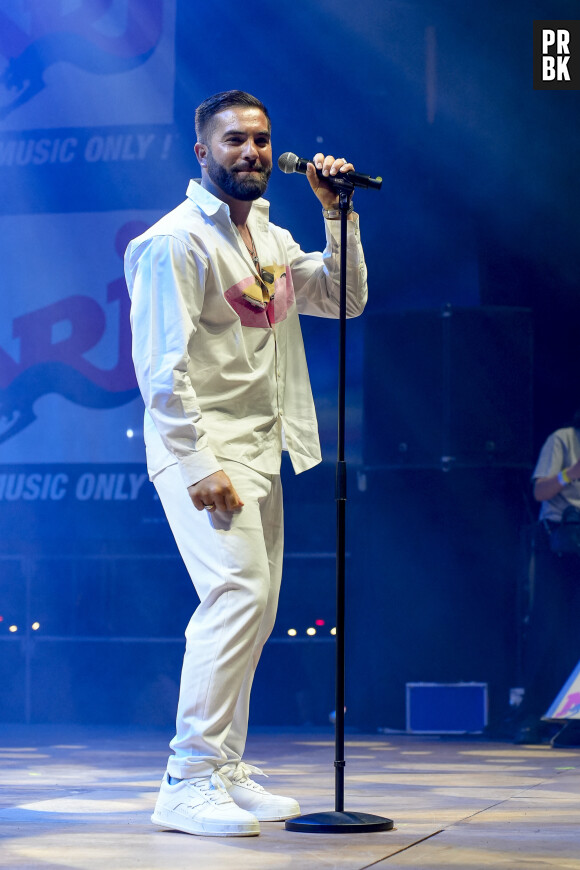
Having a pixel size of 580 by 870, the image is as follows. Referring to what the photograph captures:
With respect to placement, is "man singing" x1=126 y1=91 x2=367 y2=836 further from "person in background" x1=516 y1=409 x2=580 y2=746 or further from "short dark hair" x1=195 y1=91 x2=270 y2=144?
"person in background" x1=516 y1=409 x2=580 y2=746

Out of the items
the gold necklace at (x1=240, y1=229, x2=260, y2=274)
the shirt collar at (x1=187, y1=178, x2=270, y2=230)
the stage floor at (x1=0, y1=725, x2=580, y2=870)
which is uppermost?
the shirt collar at (x1=187, y1=178, x2=270, y2=230)

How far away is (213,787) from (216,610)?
36 centimetres

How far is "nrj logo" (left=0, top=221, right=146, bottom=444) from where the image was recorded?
601 centimetres

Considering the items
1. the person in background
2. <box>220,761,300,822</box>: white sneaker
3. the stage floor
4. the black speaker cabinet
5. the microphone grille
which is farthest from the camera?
the black speaker cabinet

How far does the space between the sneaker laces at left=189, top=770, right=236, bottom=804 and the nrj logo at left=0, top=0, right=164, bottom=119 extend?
4224 mm

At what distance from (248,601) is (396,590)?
331 centimetres

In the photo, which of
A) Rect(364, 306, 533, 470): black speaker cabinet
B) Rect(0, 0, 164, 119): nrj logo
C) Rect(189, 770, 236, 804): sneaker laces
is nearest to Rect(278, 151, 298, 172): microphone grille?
Rect(189, 770, 236, 804): sneaker laces

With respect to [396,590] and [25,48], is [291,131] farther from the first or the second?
[396,590]

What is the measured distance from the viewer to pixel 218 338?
2.78 meters

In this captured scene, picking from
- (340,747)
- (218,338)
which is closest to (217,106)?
(218,338)

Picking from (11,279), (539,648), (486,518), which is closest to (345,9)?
(11,279)

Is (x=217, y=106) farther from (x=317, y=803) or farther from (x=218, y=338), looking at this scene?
(x=317, y=803)

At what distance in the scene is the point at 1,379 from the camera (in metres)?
6.11

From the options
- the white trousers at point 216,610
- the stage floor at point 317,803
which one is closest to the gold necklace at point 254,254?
the white trousers at point 216,610
